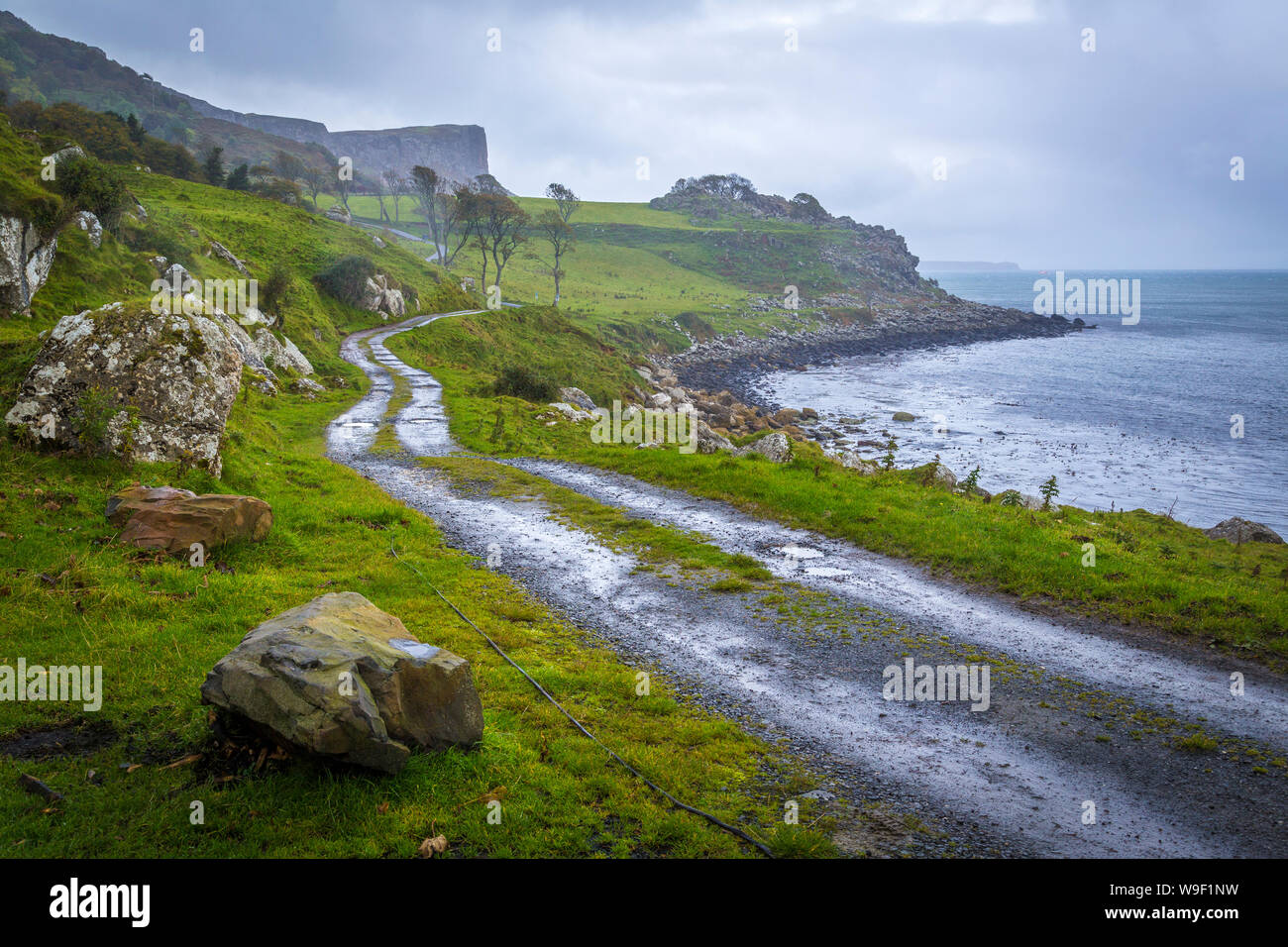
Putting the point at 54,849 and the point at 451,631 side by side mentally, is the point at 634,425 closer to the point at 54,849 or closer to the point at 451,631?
the point at 451,631

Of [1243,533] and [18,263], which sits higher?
[18,263]

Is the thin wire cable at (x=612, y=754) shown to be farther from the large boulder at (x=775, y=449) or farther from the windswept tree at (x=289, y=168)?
the windswept tree at (x=289, y=168)

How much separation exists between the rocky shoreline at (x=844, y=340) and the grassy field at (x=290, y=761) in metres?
53.2

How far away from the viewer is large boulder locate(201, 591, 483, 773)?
6.42 meters

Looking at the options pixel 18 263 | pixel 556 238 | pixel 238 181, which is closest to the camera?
pixel 18 263

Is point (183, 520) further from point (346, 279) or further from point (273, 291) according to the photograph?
point (346, 279)

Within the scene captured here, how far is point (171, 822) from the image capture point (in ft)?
19.9

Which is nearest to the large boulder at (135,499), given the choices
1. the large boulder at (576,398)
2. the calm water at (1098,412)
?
the large boulder at (576,398)

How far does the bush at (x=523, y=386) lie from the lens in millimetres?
41844

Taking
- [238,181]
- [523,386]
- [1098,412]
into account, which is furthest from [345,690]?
[238,181]

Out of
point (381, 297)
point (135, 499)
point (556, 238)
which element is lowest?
point (135, 499)

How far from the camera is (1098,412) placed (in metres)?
61.9

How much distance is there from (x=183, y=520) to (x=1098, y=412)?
2741 inches

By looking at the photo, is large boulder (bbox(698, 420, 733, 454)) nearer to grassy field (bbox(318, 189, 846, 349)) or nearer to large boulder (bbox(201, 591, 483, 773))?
large boulder (bbox(201, 591, 483, 773))
